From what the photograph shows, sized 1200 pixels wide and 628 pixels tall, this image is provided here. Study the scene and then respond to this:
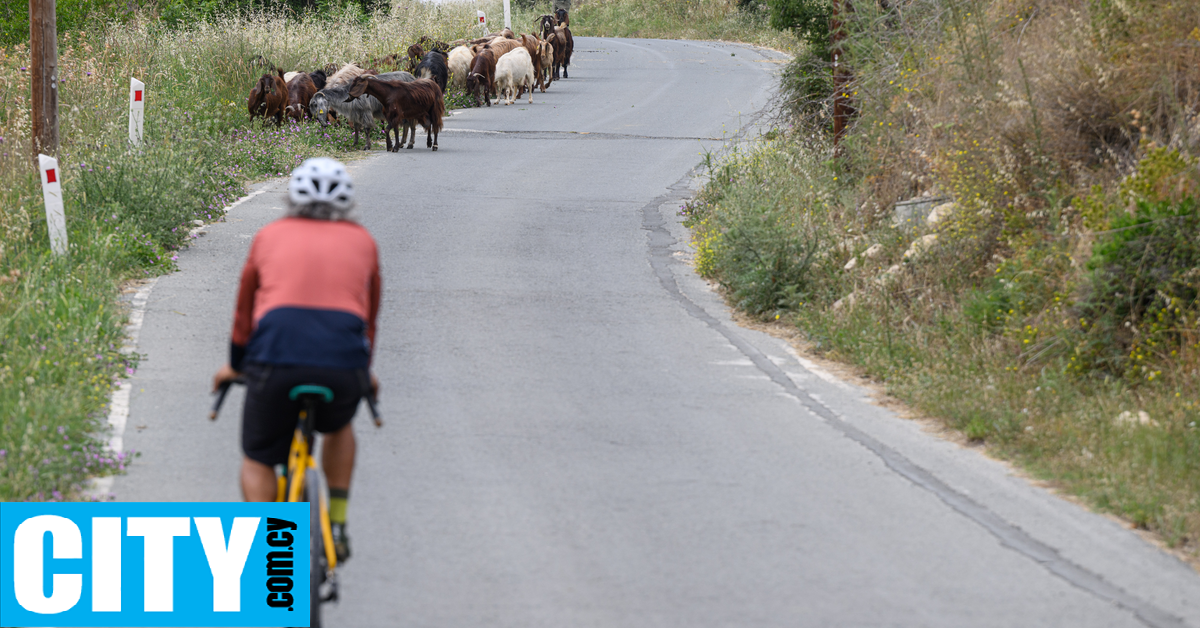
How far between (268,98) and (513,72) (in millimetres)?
9167

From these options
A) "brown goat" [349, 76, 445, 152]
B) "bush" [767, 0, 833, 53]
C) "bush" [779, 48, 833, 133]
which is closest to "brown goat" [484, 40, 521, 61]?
"brown goat" [349, 76, 445, 152]

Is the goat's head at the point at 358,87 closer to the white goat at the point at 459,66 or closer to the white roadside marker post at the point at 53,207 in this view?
the white goat at the point at 459,66

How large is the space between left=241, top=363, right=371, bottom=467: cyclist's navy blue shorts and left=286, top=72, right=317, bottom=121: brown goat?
57.5ft

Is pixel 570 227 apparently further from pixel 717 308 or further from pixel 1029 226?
pixel 1029 226

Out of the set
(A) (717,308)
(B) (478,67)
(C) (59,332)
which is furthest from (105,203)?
(B) (478,67)

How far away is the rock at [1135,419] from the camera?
302 inches

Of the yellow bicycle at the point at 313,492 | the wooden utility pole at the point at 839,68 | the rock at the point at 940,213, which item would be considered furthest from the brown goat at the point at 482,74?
the yellow bicycle at the point at 313,492

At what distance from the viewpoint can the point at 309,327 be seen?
4637mm

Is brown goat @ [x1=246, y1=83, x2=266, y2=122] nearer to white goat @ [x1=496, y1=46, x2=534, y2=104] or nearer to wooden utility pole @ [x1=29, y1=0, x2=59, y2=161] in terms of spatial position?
wooden utility pole @ [x1=29, y1=0, x2=59, y2=161]

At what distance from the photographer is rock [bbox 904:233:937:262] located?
10992 millimetres

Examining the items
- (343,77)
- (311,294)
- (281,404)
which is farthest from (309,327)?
(343,77)

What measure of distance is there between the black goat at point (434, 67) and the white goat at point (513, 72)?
243cm

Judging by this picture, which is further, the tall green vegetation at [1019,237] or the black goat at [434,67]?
the black goat at [434,67]

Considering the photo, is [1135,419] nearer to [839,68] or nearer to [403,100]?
[839,68]
